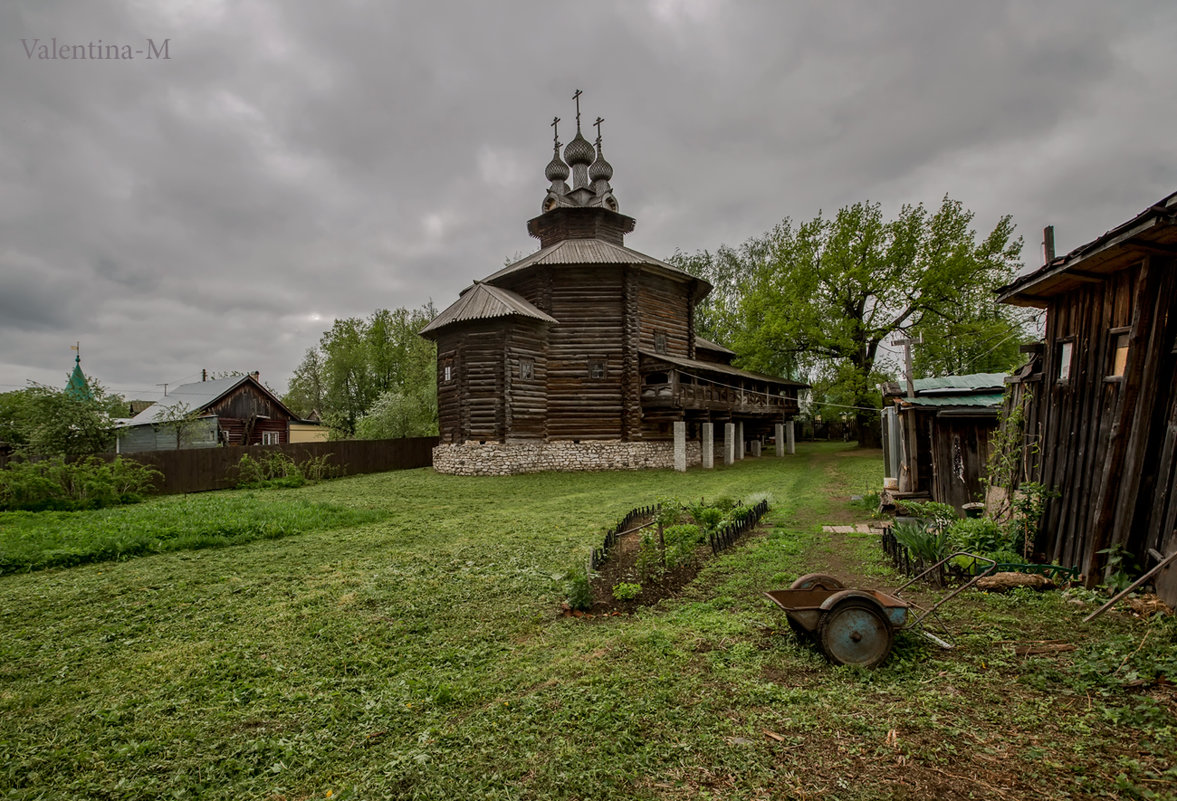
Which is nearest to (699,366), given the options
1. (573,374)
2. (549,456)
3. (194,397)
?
(573,374)

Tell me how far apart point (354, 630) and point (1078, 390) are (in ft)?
27.9

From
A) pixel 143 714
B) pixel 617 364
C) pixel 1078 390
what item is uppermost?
pixel 617 364

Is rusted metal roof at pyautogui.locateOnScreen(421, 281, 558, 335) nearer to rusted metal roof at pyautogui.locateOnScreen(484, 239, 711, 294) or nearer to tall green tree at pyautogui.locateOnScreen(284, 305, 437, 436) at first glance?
rusted metal roof at pyautogui.locateOnScreen(484, 239, 711, 294)

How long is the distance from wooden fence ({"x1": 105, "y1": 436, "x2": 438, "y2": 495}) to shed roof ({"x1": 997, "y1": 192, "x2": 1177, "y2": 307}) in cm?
2249

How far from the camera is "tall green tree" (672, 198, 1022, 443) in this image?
3044 centimetres

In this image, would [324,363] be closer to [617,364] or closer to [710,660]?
[617,364]

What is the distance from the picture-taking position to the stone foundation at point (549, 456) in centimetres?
2338

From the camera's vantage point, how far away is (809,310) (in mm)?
32094

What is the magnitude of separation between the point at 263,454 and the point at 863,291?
31.7 metres

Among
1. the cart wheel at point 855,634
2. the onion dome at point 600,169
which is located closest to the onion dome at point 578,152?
the onion dome at point 600,169

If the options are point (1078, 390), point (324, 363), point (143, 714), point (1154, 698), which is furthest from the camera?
point (324, 363)

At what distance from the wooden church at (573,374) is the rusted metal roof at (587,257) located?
0.09 meters

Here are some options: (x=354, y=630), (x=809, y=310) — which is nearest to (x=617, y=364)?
(x=809, y=310)

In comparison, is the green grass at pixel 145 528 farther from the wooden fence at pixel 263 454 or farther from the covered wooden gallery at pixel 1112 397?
the covered wooden gallery at pixel 1112 397
